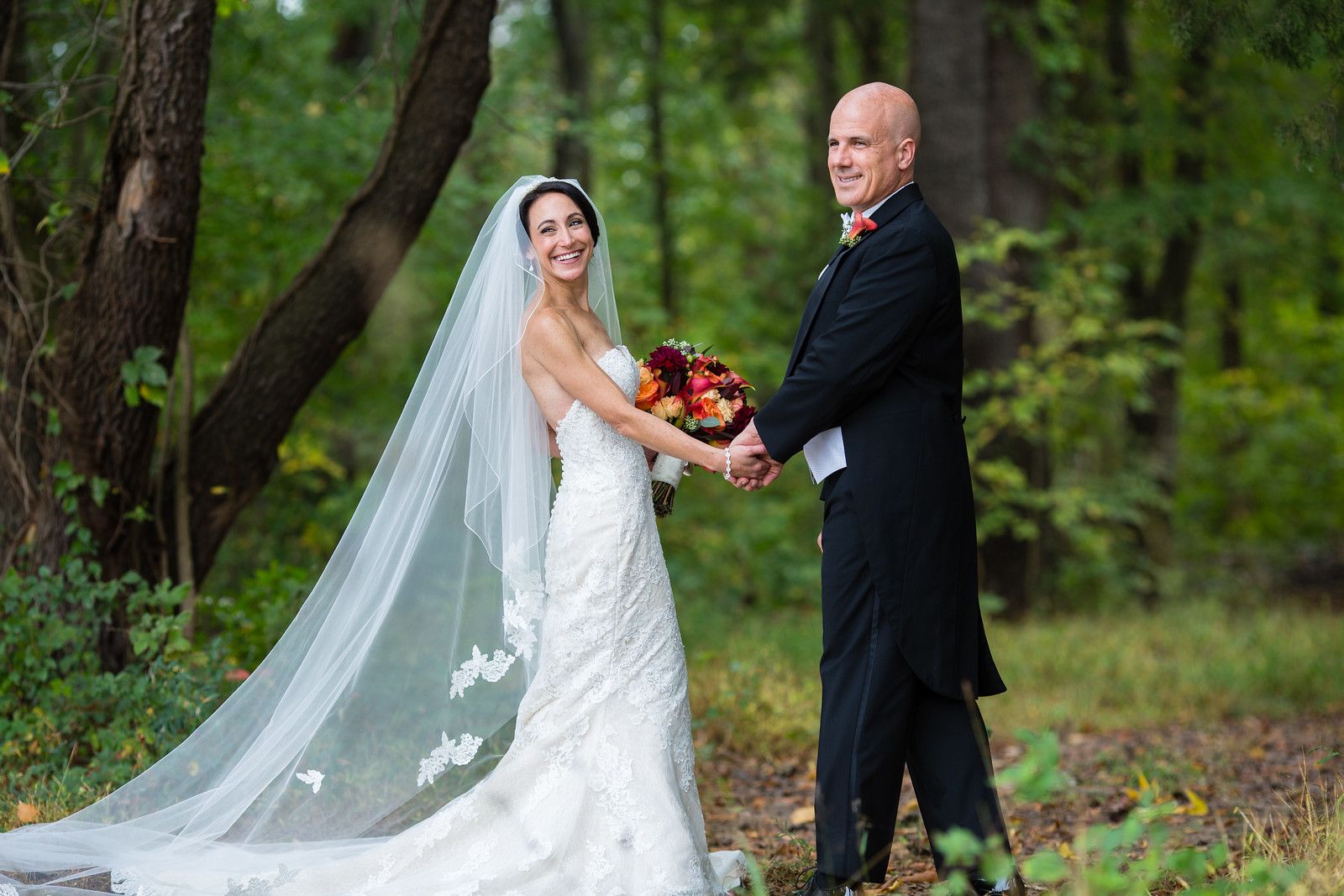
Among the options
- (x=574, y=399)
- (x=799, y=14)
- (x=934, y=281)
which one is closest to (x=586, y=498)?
(x=574, y=399)

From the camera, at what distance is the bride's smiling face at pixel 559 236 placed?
3.80 m

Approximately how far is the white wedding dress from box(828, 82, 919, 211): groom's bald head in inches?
39.8

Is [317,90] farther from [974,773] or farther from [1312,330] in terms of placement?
[1312,330]

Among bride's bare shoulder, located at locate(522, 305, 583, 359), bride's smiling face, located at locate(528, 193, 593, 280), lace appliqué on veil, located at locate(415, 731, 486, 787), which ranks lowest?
lace appliqué on veil, located at locate(415, 731, 486, 787)

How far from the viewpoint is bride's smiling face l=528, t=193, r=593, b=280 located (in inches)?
150

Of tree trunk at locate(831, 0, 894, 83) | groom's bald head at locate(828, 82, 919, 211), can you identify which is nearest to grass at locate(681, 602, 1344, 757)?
groom's bald head at locate(828, 82, 919, 211)

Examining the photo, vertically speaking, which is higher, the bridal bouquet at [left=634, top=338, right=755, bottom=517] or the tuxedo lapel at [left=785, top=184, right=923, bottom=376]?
the tuxedo lapel at [left=785, top=184, right=923, bottom=376]

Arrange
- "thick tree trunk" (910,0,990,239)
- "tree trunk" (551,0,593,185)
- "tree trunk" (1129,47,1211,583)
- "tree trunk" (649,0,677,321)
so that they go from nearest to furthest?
"thick tree trunk" (910,0,990,239) < "tree trunk" (551,0,593,185) < "tree trunk" (1129,47,1211,583) < "tree trunk" (649,0,677,321)

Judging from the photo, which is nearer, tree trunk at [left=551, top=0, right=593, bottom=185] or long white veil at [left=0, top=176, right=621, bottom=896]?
long white veil at [left=0, top=176, right=621, bottom=896]

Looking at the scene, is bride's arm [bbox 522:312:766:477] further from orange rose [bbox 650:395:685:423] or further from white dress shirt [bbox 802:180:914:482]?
white dress shirt [bbox 802:180:914:482]

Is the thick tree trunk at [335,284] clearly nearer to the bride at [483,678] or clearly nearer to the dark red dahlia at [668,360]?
the bride at [483,678]

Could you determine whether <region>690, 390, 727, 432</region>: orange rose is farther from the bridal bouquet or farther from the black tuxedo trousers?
the black tuxedo trousers

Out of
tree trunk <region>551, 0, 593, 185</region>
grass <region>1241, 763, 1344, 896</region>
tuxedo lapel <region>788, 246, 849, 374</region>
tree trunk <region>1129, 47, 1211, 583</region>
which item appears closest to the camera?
grass <region>1241, 763, 1344, 896</region>

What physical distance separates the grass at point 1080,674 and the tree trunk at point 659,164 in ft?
17.0
